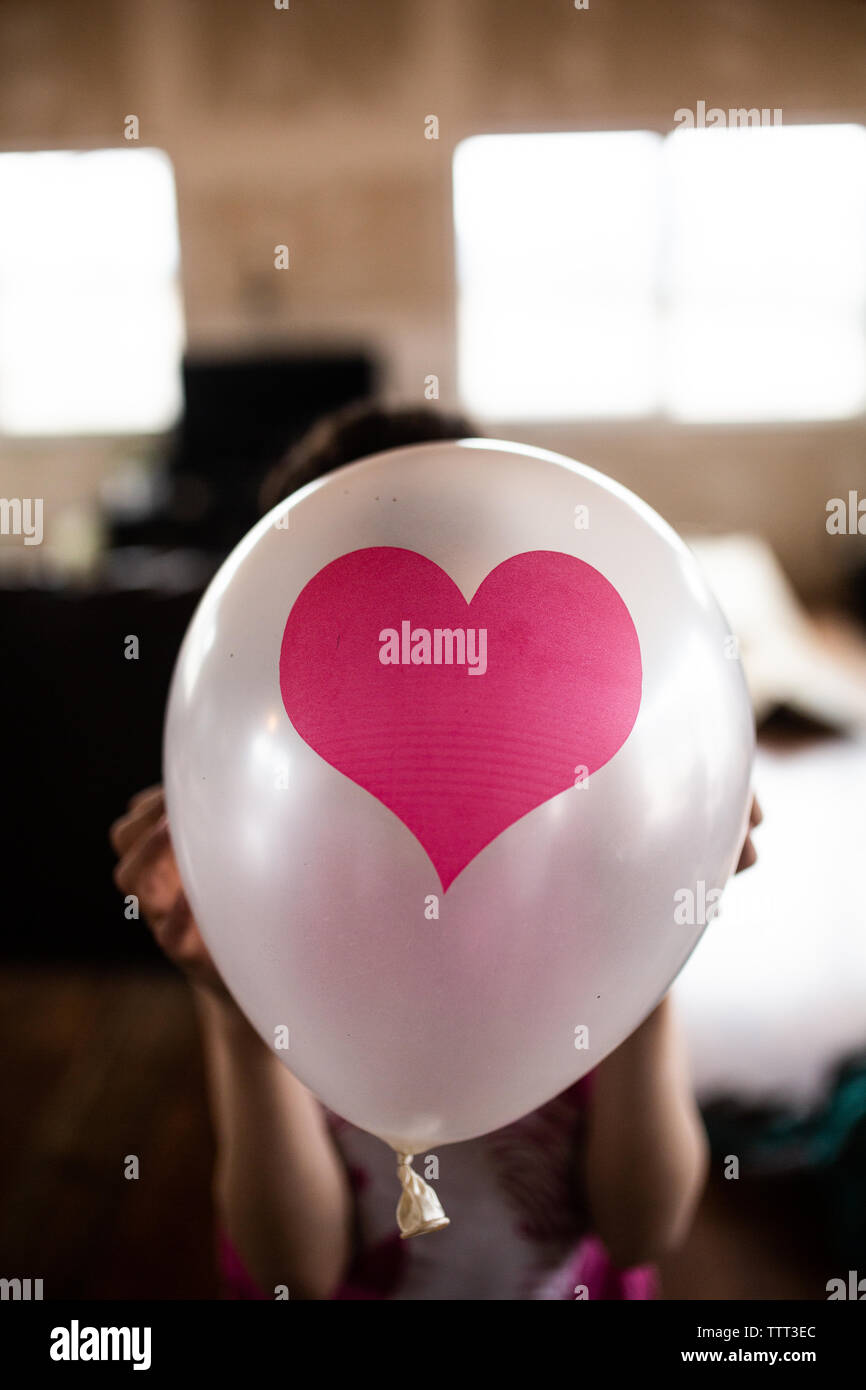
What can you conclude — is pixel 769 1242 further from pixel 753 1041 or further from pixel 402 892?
pixel 402 892

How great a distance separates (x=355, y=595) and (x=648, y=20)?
5.24 m

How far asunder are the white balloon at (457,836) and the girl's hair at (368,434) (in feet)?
0.83

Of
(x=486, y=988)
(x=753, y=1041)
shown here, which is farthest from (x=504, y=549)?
(x=753, y=1041)

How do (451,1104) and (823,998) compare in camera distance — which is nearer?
(451,1104)

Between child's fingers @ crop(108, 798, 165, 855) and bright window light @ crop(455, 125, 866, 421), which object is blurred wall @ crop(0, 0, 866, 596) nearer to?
bright window light @ crop(455, 125, 866, 421)

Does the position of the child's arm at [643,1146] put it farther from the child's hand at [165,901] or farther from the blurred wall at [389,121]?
the blurred wall at [389,121]

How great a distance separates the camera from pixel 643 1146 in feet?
2.18

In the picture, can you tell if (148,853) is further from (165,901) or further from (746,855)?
(746,855)

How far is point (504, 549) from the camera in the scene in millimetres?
387

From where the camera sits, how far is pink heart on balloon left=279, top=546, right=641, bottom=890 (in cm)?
36

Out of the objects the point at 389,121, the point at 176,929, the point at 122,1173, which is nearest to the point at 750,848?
the point at 176,929

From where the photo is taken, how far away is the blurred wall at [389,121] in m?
4.64

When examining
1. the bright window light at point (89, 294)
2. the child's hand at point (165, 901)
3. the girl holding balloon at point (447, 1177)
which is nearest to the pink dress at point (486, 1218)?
the girl holding balloon at point (447, 1177)

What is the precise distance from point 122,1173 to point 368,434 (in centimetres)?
141
